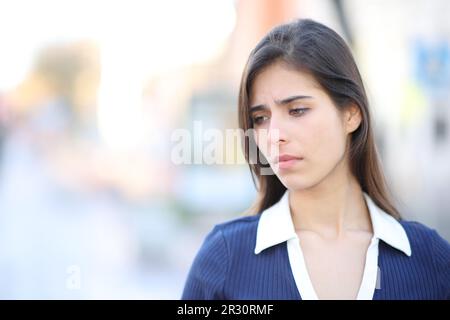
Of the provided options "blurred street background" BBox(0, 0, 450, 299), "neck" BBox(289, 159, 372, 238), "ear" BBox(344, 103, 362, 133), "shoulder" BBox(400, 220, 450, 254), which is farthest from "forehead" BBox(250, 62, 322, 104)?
"blurred street background" BBox(0, 0, 450, 299)

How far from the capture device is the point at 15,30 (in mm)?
5219

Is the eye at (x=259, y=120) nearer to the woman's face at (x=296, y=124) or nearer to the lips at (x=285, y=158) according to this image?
the woman's face at (x=296, y=124)

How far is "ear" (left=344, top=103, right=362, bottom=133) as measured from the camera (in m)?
1.52

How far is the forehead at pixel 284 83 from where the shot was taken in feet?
4.69

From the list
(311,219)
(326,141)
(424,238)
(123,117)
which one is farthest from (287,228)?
(123,117)

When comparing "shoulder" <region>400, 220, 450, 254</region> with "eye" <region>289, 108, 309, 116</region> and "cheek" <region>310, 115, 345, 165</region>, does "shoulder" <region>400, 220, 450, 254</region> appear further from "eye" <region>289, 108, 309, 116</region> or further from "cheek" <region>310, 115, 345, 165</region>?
"eye" <region>289, 108, 309, 116</region>

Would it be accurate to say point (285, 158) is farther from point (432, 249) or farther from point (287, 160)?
point (432, 249)

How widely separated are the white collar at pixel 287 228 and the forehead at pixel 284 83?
0.30 metres

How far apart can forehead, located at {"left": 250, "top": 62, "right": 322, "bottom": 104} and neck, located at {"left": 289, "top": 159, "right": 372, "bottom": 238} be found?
26 centimetres

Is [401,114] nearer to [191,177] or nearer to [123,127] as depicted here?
[191,177]

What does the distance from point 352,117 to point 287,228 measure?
0.33 meters

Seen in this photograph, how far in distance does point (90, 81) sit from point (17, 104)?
2.24 ft

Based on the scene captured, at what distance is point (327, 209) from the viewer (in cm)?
156
